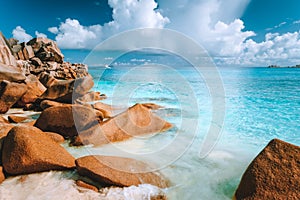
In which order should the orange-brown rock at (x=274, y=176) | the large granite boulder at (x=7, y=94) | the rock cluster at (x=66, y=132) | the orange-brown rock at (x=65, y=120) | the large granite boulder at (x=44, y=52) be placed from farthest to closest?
the large granite boulder at (x=44, y=52), the large granite boulder at (x=7, y=94), the orange-brown rock at (x=65, y=120), the rock cluster at (x=66, y=132), the orange-brown rock at (x=274, y=176)

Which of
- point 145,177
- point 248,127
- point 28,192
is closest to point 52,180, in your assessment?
point 28,192

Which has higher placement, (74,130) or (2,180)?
(74,130)

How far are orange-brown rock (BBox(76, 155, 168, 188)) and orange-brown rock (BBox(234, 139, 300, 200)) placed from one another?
1.22 meters

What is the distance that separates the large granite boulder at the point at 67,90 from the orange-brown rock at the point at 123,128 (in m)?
3.62

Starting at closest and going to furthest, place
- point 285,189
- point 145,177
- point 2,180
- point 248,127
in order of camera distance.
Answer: point 285,189 → point 2,180 → point 145,177 → point 248,127

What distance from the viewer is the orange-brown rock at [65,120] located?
4668mm

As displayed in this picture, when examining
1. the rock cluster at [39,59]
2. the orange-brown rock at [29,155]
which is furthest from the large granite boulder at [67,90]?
the rock cluster at [39,59]

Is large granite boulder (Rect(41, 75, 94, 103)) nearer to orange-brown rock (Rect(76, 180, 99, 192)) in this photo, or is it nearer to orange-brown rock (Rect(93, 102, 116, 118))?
orange-brown rock (Rect(93, 102, 116, 118))

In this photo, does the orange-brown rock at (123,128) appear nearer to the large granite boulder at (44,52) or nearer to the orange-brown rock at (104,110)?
the orange-brown rock at (104,110)

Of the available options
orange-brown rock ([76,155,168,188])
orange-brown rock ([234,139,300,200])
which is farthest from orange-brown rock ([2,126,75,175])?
orange-brown rock ([234,139,300,200])

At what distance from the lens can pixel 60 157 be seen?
3.19 m

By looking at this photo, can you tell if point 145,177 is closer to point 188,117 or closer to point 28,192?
point 28,192

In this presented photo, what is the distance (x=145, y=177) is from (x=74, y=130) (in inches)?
97.6

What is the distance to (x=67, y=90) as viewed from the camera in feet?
26.1
